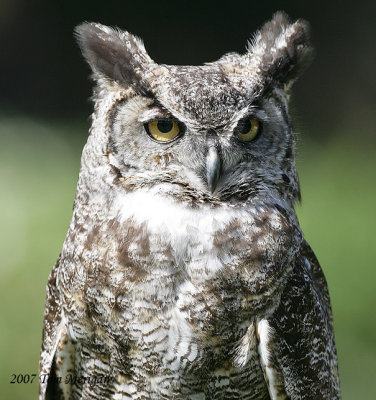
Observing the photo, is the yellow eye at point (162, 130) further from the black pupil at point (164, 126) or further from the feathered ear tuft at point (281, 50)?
the feathered ear tuft at point (281, 50)

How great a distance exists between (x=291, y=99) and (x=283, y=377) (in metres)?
0.81

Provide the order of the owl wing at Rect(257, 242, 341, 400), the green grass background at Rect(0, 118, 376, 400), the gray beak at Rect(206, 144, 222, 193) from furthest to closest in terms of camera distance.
Answer: the green grass background at Rect(0, 118, 376, 400) → the owl wing at Rect(257, 242, 341, 400) → the gray beak at Rect(206, 144, 222, 193)

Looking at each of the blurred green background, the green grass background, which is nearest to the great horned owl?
the green grass background

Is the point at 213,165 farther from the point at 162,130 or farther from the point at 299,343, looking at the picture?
the point at 299,343

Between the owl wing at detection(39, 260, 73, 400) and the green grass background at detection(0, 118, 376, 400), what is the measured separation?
52.7 inches

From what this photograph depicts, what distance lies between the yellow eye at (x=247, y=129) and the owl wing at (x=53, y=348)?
0.74 meters

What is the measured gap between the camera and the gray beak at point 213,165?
76.5 inches

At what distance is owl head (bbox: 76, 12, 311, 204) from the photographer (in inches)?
77.2

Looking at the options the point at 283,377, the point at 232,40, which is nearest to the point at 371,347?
the point at 283,377

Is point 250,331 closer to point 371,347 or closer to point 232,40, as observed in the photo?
point 371,347

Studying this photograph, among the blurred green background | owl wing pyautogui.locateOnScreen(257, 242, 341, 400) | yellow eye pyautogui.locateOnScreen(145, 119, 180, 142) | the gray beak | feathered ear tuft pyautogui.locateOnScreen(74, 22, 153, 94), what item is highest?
the blurred green background

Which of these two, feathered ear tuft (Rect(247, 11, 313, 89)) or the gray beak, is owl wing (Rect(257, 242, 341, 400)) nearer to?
the gray beak

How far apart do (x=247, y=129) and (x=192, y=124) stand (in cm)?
17

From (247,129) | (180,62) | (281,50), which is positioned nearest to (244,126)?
(247,129)
